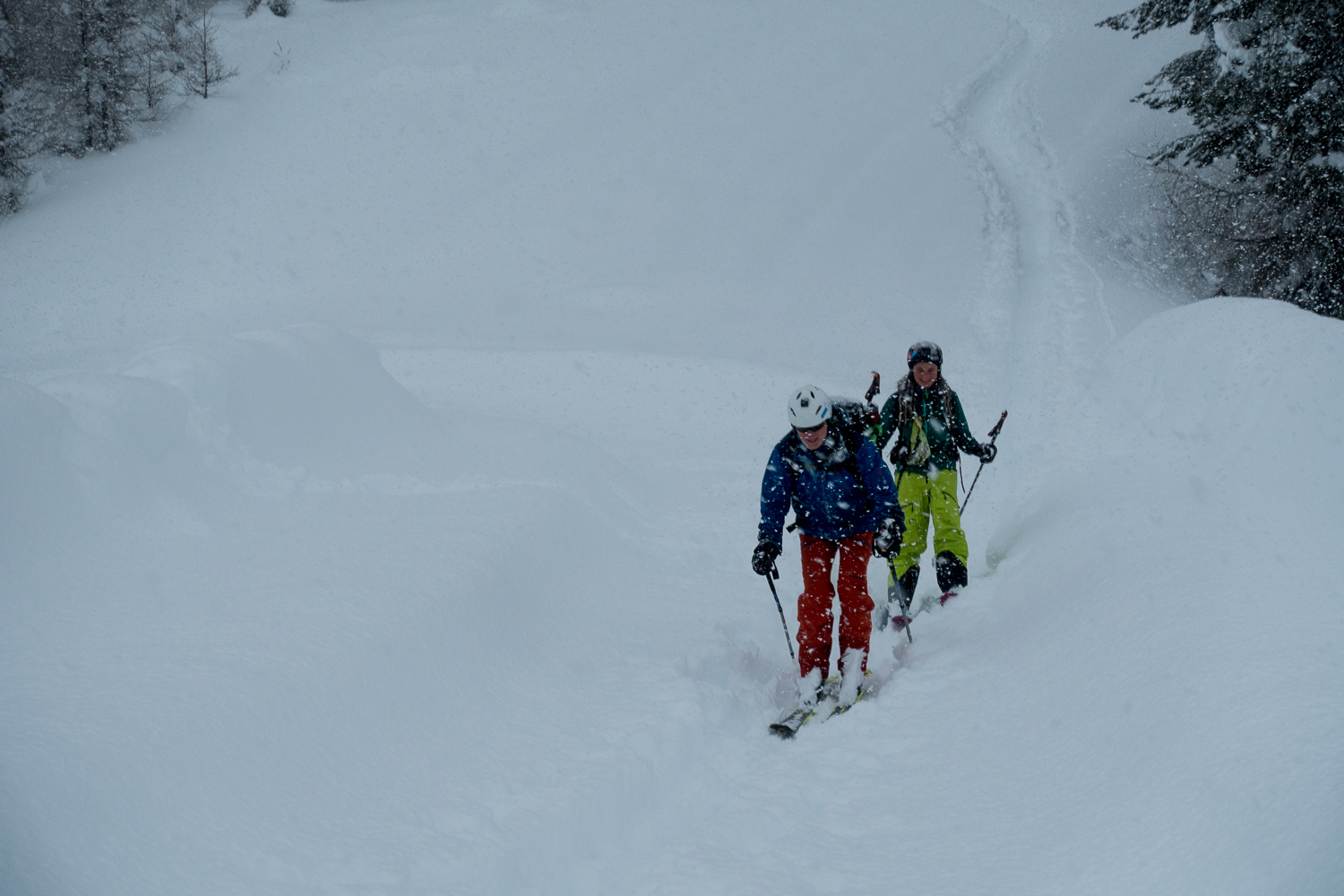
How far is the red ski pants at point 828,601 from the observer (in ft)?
16.5

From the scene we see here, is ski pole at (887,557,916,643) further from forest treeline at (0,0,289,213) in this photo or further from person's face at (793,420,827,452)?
forest treeline at (0,0,289,213)

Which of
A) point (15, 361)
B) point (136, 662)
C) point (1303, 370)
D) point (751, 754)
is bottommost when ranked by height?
point (15, 361)

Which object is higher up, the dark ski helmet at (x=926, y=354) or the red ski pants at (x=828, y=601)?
the dark ski helmet at (x=926, y=354)

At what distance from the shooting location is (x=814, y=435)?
4.66 meters

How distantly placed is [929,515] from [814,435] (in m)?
2.20

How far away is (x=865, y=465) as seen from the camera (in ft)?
15.8

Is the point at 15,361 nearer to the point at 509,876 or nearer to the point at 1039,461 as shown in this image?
the point at 509,876

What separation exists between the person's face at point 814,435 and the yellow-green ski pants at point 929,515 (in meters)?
1.79

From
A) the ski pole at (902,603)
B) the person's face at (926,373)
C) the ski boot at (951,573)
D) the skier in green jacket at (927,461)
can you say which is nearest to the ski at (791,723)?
the ski pole at (902,603)

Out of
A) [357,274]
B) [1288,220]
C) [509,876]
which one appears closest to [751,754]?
[509,876]

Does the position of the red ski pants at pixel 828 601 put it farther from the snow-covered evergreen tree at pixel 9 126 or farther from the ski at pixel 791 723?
the snow-covered evergreen tree at pixel 9 126

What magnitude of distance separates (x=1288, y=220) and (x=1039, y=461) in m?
7.07

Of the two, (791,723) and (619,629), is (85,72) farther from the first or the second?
(791,723)

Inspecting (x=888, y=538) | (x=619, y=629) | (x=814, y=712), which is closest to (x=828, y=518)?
(x=888, y=538)
